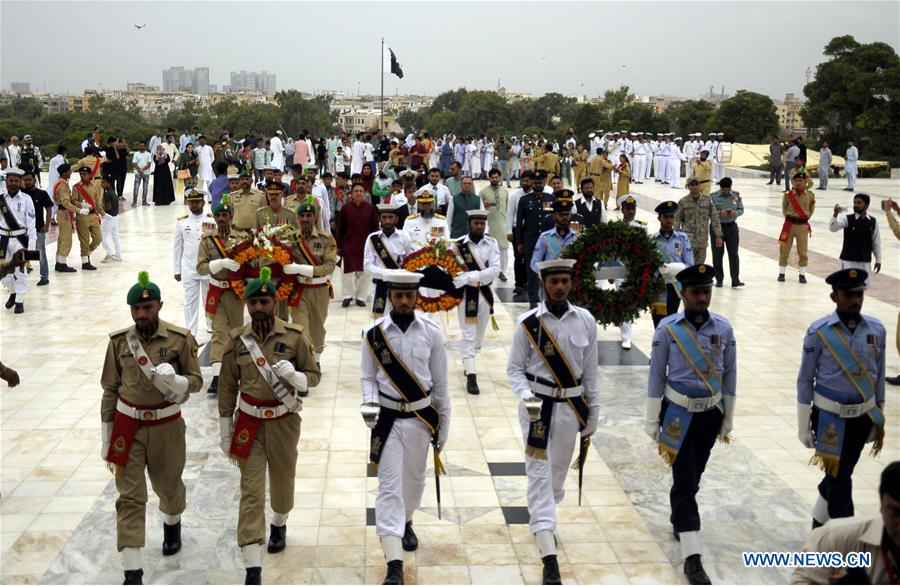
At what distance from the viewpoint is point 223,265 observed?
9.15 metres

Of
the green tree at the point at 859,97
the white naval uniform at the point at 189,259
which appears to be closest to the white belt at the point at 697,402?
the white naval uniform at the point at 189,259

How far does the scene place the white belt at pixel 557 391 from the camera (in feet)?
20.4

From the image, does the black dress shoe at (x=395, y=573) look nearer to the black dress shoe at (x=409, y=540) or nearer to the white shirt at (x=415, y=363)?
the black dress shoe at (x=409, y=540)

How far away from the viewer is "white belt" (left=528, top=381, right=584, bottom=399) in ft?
20.4

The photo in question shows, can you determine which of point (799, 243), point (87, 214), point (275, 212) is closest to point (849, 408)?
point (275, 212)

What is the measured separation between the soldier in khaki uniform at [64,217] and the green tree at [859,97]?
141 ft

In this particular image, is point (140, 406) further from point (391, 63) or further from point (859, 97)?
point (859, 97)

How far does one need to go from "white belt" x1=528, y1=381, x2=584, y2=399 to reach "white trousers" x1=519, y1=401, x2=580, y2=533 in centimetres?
6

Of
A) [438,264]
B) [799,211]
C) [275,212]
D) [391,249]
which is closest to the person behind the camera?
[438,264]

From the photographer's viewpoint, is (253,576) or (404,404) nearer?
(253,576)

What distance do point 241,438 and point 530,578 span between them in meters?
1.99

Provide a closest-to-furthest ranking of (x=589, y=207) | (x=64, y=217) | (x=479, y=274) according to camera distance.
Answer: (x=479, y=274) < (x=589, y=207) < (x=64, y=217)

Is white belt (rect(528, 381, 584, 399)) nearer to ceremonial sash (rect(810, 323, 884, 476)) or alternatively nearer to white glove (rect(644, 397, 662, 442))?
white glove (rect(644, 397, 662, 442))

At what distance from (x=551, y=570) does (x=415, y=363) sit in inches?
59.2
